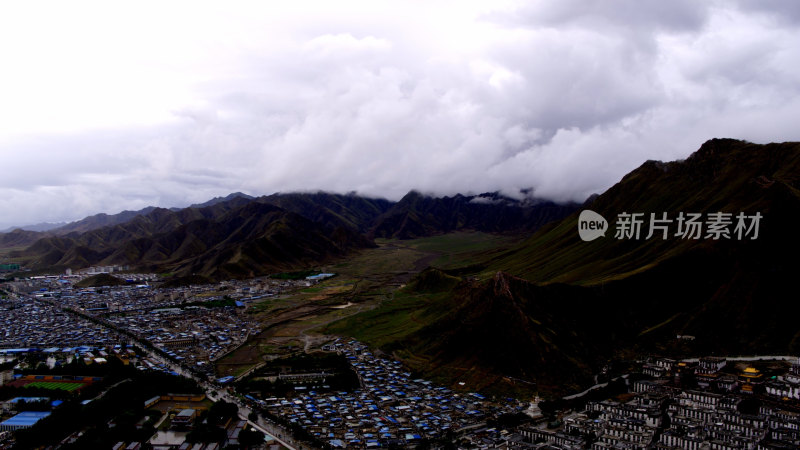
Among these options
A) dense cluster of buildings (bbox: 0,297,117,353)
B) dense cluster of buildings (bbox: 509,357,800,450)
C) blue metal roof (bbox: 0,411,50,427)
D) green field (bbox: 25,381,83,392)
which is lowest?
blue metal roof (bbox: 0,411,50,427)

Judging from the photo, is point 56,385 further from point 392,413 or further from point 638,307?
point 638,307

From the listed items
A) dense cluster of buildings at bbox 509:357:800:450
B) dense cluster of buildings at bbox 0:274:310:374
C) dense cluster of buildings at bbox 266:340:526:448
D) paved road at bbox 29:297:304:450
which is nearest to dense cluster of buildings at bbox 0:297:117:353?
dense cluster of buildings at bbox 0:274:310:374

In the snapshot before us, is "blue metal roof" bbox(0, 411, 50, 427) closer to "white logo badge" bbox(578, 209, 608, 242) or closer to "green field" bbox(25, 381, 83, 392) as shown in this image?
"green field" bbox(25, 381, 83, 392)

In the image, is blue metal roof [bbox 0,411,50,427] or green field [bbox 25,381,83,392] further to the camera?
green field [bbox 25,381,83,392]

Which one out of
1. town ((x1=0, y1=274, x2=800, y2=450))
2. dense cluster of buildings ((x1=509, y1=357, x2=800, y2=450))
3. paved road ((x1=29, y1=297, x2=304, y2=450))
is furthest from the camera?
paved road ((x1=29, y1=297, x2=304, y2=450))

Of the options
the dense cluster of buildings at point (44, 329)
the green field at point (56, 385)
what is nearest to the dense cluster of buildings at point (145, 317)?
the dense cluster of buildings at point (44, 329)

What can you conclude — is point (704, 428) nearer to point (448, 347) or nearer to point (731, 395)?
point (731, 395)
